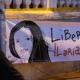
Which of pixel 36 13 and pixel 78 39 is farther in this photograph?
pixel 78 39

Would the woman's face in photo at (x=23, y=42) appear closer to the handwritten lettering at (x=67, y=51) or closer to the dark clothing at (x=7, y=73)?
the handwritten lettering at (x=67, y=51)

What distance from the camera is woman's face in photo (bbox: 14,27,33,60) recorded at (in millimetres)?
7719

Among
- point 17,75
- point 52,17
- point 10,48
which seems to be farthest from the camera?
point 52,17

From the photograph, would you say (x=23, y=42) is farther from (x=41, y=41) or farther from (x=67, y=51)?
(x=67, y=51)

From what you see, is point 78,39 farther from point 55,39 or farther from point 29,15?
point 29,15

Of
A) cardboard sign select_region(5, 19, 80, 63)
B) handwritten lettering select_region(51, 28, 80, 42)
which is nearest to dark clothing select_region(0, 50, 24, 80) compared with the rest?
cardboard sign select_region(5, 19, 80, 63)

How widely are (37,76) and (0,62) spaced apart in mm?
5974

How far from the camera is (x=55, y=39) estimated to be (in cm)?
824

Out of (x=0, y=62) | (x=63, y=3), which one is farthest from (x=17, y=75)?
(x=63, y=3)

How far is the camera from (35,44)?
800 cm

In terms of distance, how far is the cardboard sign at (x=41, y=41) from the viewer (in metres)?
7.70

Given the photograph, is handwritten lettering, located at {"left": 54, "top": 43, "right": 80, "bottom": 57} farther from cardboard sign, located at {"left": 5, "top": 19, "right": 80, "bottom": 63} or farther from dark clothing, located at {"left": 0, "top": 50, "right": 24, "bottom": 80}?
dark clothing, located at {"left": 0, "top": 50, "right": 24, "bottom": 80}

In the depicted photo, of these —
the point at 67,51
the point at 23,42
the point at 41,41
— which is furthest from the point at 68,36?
the point at 23,42

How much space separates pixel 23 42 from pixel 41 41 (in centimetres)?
51
